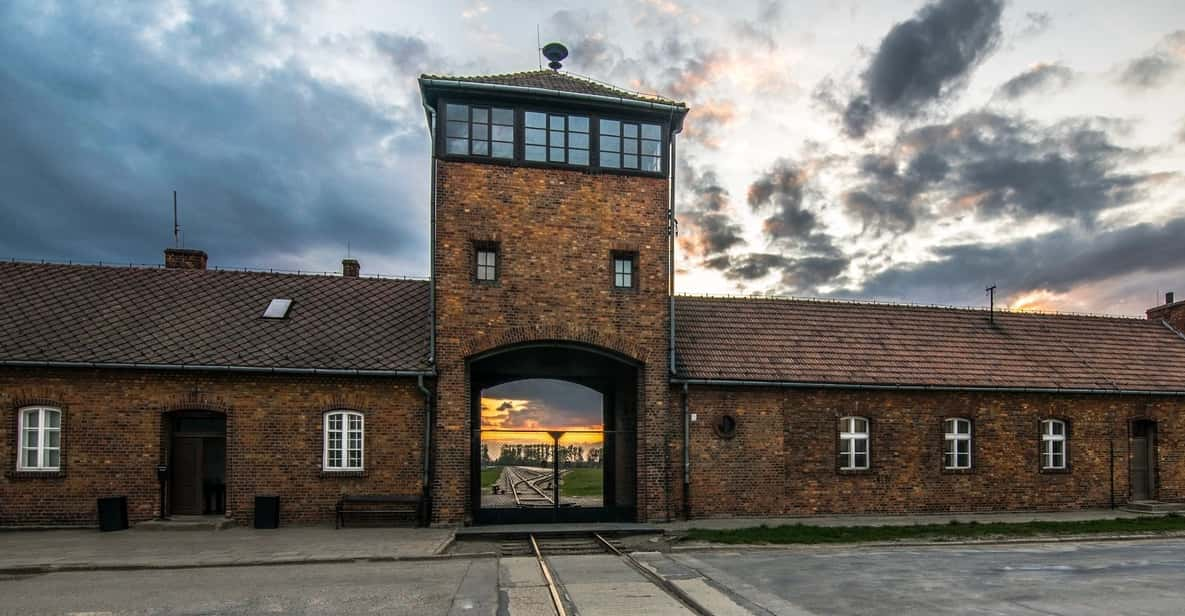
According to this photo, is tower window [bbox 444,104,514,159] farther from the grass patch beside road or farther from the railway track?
the grass patch beside road

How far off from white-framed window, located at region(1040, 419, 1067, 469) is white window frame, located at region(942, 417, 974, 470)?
223 cm

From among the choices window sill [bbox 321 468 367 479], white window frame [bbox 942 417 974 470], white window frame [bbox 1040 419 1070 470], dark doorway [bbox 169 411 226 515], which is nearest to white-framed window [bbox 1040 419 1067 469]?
white window frame [bbox 1040 419 1070 470]

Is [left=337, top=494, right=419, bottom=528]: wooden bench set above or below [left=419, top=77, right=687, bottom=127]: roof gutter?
below

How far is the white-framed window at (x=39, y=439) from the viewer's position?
15.9 meters

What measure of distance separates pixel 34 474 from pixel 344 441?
20.5 feet

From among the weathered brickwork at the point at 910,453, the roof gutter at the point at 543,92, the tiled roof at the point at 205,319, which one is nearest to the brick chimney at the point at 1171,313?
the weathered brickwork at the point at 910,453

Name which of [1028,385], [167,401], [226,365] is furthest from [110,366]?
[1028,385]

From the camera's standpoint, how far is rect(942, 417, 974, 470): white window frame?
1969cm

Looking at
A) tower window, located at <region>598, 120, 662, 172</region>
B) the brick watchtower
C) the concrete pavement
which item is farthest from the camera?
tower window, located at <region>598, 120, 662, 172</region>

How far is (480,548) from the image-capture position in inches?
569

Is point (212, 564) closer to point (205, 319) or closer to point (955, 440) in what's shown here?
point (205, 319)

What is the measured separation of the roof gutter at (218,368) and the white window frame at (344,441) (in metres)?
0.91

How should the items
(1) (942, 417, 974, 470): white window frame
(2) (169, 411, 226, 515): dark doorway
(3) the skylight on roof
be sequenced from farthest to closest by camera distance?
(1) (942, 417, 974, 470): white window frame, (3) the skylight on roof, (2) (169, 411, 226, 515): dark doorway

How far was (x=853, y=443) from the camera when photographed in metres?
19.2
